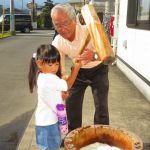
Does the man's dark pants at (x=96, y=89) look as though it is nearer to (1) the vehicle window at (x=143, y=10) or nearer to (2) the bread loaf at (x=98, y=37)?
(2) the bread loaf at (x=98, y=37)

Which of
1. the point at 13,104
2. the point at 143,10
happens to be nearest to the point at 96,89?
the point at 13,104

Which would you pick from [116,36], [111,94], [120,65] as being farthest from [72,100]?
[116,36]

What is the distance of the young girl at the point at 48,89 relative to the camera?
3.17m

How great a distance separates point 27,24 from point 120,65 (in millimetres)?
28855

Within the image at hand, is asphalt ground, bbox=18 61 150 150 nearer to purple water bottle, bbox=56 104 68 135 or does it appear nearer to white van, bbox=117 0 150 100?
Result: white van, bbox=117 0 150 100

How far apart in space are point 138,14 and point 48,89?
19.6ft

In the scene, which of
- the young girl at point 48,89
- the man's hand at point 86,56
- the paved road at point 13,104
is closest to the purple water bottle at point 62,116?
the young girl at point 48,89

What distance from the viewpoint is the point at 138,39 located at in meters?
8.13

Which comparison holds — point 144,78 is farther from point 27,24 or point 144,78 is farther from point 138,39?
point 27,24

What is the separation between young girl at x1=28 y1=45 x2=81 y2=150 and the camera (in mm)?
3166

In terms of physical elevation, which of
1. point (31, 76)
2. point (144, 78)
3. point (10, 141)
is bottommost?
point (10, 141)

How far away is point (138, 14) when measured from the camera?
343 inches

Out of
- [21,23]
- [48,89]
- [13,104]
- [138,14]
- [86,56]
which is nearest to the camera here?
[48,89]

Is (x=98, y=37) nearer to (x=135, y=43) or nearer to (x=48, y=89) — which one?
(x=48, y=89)
